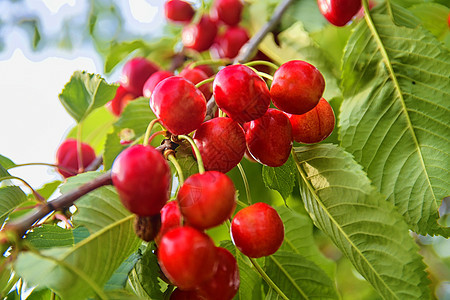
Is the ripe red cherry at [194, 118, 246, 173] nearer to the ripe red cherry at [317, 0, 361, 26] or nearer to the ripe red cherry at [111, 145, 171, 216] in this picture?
the ripe red cherry at [111, 145, 171, 216]

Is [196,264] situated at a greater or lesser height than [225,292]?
greater

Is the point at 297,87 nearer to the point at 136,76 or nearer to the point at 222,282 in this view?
the point at 222,282

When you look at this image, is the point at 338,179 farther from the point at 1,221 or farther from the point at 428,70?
the point at 1,221

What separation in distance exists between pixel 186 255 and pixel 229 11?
1268 millimetres

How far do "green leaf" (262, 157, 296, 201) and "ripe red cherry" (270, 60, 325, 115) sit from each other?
0.17 m

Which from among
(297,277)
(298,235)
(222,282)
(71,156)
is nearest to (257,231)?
(222,282)

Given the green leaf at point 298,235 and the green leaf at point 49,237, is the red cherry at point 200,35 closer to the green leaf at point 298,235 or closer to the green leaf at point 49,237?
the green leaf at point 298,235

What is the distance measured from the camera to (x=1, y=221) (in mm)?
865

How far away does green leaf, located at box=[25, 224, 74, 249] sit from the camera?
0.79m

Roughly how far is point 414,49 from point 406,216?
385 mm

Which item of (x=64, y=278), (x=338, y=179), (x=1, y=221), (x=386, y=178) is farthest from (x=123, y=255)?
(x=386, y=178)

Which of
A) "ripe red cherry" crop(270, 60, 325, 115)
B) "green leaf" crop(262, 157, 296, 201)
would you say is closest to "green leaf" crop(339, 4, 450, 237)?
"green leaf" crop(262, 157, 296, 201)

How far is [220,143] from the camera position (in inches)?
28.1

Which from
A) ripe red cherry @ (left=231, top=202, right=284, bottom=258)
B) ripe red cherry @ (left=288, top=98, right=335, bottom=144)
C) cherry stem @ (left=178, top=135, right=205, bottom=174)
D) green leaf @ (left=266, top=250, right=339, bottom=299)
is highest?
cherry stem @ (left=178, top=135, right=205, bottom=174)
